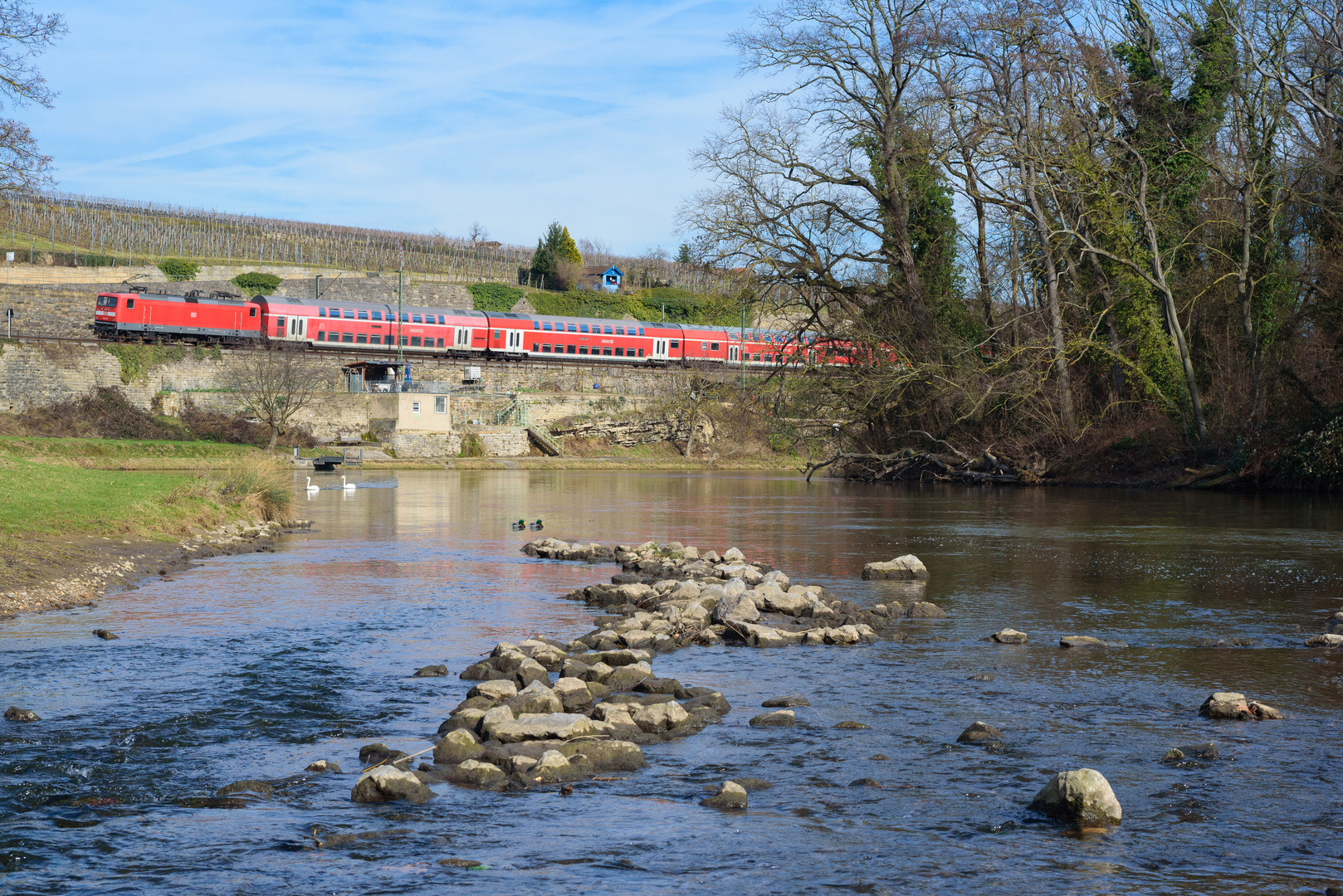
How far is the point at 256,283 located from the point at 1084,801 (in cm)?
7719

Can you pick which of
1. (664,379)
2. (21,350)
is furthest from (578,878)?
(664,379)

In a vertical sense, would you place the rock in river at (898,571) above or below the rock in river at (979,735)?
above

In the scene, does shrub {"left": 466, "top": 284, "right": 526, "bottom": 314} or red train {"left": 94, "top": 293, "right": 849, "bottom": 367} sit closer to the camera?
red train {"left": 94, "top": 293, "right": 849, "bottom": 367}

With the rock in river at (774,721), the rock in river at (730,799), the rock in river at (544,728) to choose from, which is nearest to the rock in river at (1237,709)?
the rock in river at (774,721)

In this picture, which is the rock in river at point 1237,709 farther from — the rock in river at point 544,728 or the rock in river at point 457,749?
the rock in river at point 457,749

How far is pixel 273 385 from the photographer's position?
52.8 m

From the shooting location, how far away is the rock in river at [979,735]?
288 inches

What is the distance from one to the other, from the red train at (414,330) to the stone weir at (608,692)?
3974 cm

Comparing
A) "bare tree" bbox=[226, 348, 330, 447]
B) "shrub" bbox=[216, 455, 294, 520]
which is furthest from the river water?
"bare tree" bbox=[226, 348, 330, 447]

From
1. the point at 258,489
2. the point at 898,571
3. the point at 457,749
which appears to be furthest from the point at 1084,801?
the point at 258,489

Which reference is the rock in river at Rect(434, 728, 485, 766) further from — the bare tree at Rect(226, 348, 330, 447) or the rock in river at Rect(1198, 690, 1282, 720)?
the bare tree at Rect(226, 348, 330, 447)

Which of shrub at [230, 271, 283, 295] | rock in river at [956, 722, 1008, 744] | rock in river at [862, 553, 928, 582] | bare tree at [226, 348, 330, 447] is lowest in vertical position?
rock in river at [956, 722, 1008, 744]

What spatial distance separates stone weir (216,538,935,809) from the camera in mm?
6645

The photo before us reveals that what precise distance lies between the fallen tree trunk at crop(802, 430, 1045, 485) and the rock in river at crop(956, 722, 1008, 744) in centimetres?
3022
